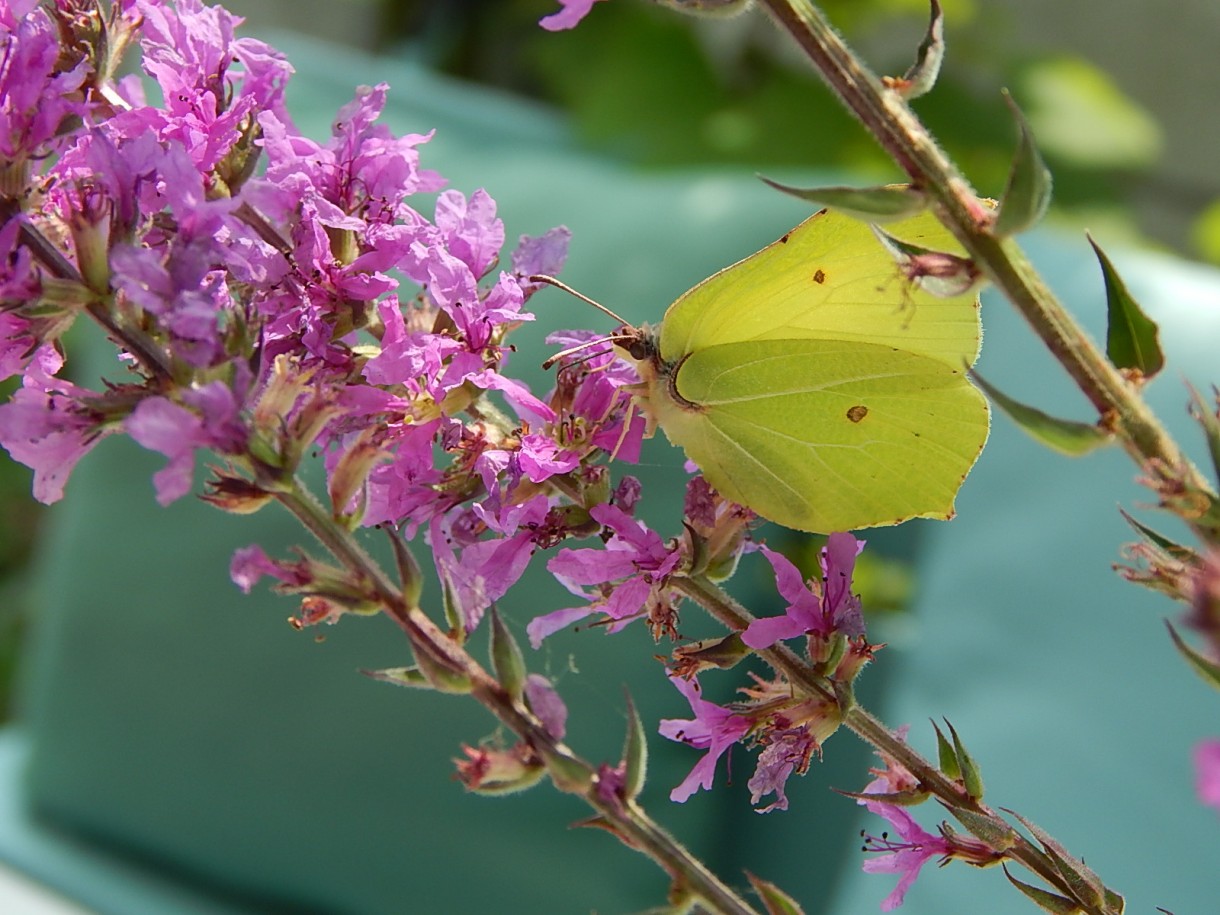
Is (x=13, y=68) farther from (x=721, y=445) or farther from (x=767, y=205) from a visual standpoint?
(x=767, y=205)

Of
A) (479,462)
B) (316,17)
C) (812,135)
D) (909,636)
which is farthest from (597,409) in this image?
(316,17)

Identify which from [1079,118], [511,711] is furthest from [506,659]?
[1079,118]

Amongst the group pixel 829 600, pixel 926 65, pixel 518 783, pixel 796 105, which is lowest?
pixel 796 105

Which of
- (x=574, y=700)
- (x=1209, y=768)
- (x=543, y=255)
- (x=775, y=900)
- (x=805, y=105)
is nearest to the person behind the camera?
(x=1209, y=768)

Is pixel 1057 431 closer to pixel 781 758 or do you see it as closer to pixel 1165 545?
pixel 1165 545

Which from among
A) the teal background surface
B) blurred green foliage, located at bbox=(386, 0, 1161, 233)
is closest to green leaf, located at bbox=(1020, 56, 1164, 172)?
blurred green foliage, located at bbox=(386, 0, 1161, 233)

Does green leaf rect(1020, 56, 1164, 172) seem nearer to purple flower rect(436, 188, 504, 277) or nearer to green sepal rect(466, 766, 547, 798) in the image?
purple flower rect(436, 188, 504, 277)
